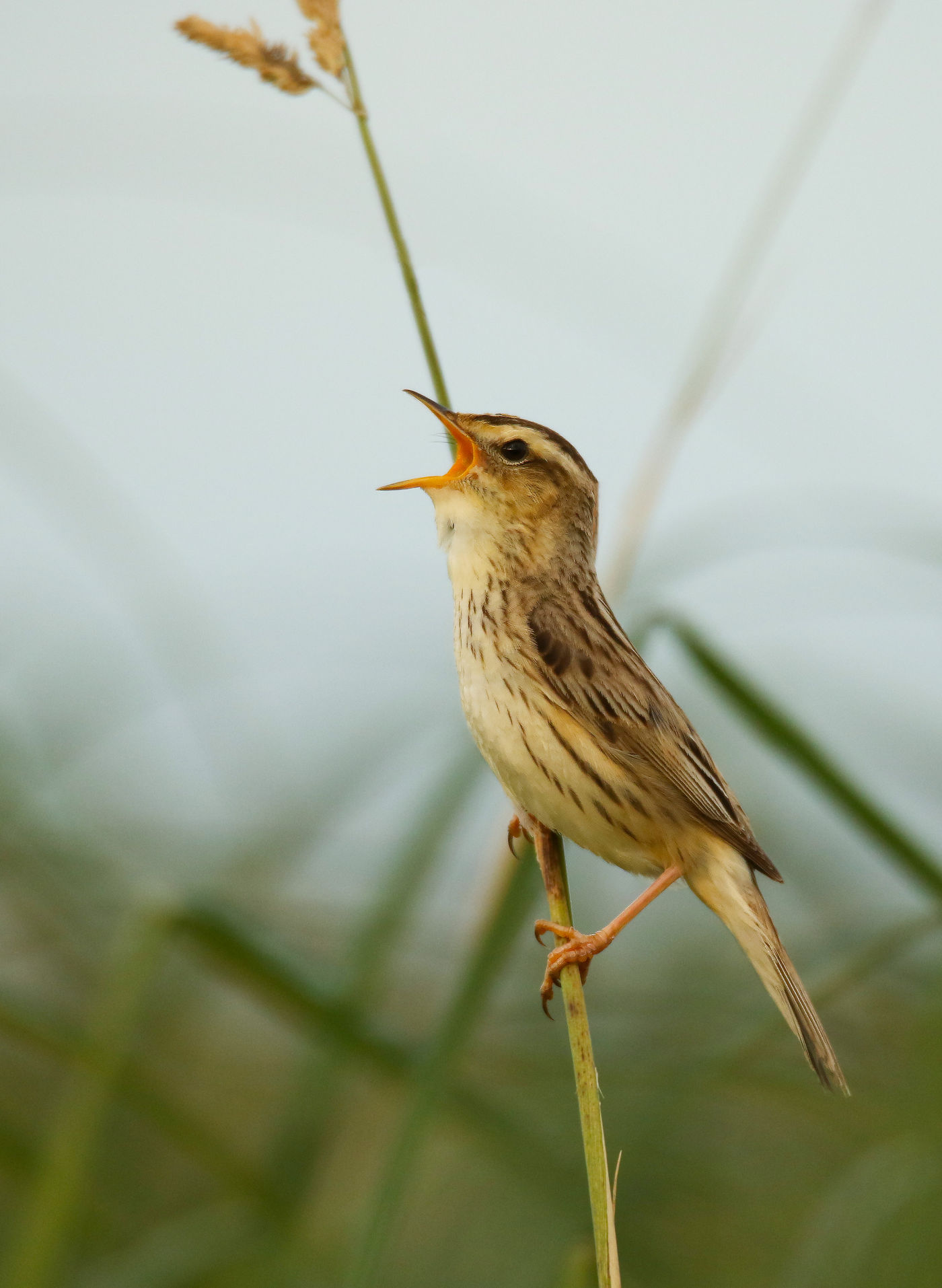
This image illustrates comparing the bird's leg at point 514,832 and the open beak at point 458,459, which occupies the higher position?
the open beak at point 458,459

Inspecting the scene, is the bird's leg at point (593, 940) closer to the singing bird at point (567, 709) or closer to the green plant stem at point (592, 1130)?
the singing bird at point (567, 709)

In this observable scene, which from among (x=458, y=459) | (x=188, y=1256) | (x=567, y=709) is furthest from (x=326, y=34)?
(x=188, y=1256)

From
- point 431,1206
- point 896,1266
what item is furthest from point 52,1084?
point 896,1266

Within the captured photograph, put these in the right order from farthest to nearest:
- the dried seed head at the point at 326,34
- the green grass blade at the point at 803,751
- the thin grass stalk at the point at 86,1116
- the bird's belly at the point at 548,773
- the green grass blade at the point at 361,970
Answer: the bird's belly at the point at 548,773
the green grass blade at the point at 361,970
the green grass blade at the point at 803,751
the thin grass stalk at the point at 86,1116
the dried seed head at the point at 326,34

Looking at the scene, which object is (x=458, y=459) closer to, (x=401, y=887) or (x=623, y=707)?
(x=623, y=707)

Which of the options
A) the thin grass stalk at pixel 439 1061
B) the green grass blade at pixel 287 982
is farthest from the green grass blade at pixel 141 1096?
the thin grass stalk at pixel 439 1061

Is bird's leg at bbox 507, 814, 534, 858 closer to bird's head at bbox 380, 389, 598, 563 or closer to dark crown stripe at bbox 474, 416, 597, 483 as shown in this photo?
bird's head at bbox 380, 389, 598, 563

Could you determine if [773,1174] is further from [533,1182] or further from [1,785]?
[1,785]
